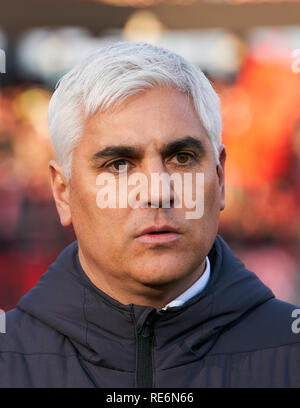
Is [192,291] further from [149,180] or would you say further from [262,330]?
[149,180]

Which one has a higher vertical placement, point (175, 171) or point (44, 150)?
point (44, 150)

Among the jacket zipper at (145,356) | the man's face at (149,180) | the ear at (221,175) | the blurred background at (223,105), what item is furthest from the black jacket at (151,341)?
the blurred background at (223,105)

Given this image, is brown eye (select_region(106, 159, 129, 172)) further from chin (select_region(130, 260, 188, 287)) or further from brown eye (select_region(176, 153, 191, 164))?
chin (select_region(130, 260, 188, 287))

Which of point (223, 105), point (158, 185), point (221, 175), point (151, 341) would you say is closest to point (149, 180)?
point (158, 185)

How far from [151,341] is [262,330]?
0.39 meters

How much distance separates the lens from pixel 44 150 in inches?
339

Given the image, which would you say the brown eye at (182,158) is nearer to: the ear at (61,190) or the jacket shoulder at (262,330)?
the ear at (61,190)

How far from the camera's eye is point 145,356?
2246 millimetres

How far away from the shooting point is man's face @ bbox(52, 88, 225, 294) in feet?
7.34

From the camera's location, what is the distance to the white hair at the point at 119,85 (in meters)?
2.33

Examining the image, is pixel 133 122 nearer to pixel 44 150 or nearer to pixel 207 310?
pixel 207 310

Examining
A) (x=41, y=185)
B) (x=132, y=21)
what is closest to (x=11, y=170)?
(x=41, y=185)

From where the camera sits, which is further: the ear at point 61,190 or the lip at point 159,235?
the ear at point 61,190
